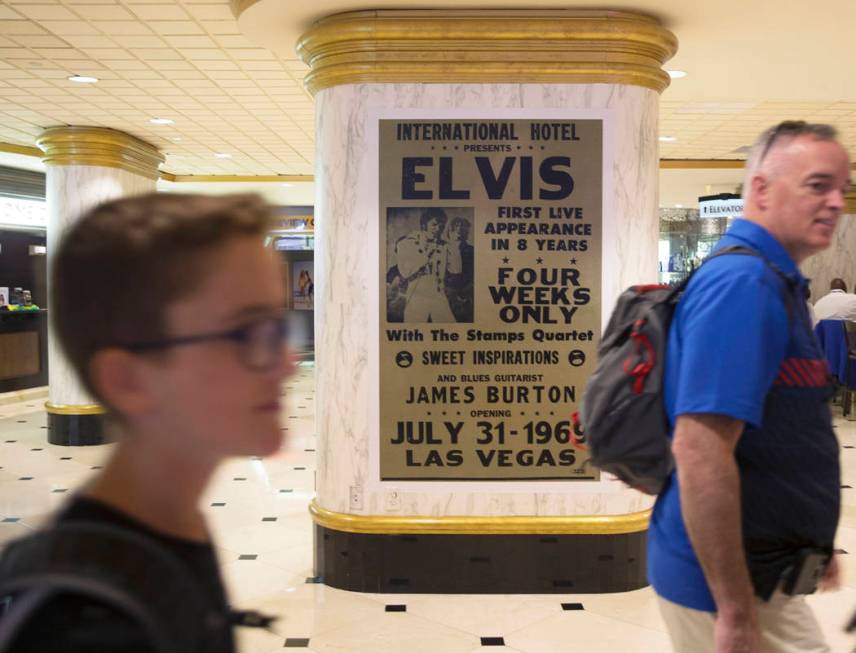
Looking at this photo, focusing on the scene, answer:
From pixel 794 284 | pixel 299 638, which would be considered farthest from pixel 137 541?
pixel 299 638

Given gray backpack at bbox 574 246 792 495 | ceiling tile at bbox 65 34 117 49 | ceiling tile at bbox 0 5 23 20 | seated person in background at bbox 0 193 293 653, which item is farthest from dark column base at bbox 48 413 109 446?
seated person in background at bbox 0 193 293 653

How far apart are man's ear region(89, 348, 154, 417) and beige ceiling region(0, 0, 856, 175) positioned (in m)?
3.66

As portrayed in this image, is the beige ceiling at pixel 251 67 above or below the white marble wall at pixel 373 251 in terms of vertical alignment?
above

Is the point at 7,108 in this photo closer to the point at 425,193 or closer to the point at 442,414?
the point at 425,193

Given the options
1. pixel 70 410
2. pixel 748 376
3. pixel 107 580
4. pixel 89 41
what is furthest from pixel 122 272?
pixel 70 410

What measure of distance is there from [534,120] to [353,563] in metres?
2.44

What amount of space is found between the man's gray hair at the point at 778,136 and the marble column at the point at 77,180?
24.0 ft

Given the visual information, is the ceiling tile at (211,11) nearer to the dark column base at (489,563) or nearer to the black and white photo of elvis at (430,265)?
the black and white photo of elvis at (430,265)

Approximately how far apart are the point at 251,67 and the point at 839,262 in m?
11.3

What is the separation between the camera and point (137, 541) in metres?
0.64

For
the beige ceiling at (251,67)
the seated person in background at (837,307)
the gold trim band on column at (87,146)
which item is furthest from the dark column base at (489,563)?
the seated person in background at (837,307)

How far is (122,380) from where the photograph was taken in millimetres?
690

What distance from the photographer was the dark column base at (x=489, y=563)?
4406 mm

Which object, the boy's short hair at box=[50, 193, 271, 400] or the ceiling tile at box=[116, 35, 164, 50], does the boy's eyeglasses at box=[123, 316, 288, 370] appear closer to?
the boy's short hair at box=[50, 193, 271, 400]
